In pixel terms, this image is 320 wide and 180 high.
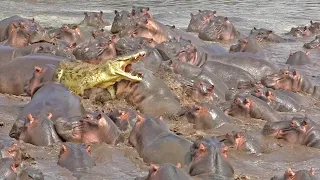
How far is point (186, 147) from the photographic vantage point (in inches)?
251

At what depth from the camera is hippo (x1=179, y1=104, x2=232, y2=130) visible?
7.75 metres

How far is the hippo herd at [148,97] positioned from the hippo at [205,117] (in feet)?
0.04

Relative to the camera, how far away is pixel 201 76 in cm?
902

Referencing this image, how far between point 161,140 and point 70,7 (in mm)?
13413

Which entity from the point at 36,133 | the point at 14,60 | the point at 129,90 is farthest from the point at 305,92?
the point at 36,133

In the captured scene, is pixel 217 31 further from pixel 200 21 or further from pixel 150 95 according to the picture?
pixel 150 95

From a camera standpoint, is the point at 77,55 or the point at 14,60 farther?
the point at 77,55

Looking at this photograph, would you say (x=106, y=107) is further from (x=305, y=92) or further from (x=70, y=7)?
(x=70, y=7)

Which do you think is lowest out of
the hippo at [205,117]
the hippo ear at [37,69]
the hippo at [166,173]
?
the hippo at [205,117]

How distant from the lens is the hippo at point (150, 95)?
27.3 feet

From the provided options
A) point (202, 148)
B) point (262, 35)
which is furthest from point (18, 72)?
point (262, 35)

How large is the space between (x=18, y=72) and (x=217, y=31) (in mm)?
6233

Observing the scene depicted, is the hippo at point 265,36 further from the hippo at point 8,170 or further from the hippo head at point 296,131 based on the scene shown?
the hippo at point 8,170

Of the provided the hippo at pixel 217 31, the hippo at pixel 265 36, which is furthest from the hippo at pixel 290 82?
Result: the hippo at pixel 265 36
